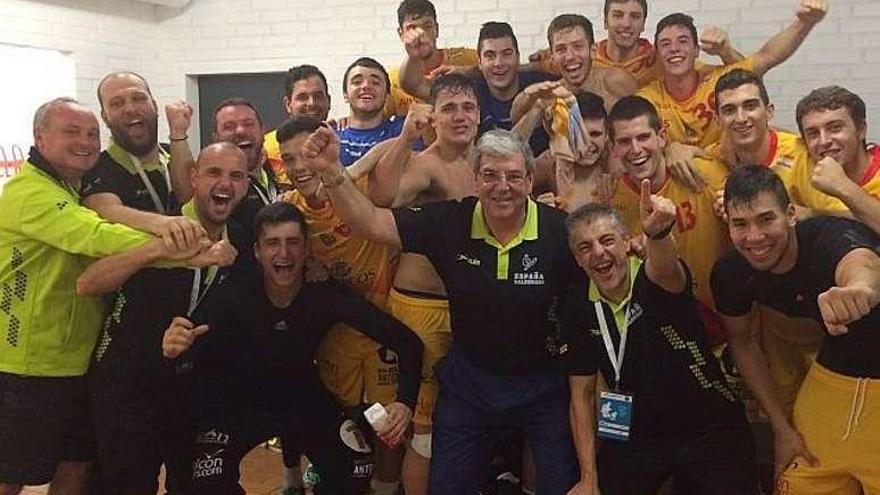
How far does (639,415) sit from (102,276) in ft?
6.77

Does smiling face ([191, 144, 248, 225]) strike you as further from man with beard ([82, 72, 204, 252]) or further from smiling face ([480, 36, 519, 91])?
smiling face ([480, 36, 519, 91])

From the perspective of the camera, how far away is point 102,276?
3252mm

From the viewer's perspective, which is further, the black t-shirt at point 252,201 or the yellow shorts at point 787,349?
the black t-shirt at point 252,201

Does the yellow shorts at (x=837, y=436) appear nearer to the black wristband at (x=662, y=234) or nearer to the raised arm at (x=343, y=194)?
the black wristband at (x=662, y=234)

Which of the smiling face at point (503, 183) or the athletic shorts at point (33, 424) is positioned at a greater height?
the smiling face at point (503, 183)

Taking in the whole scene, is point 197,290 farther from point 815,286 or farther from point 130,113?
point 815,286

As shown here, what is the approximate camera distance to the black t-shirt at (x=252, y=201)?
3.82 metres

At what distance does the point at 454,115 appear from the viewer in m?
3.72

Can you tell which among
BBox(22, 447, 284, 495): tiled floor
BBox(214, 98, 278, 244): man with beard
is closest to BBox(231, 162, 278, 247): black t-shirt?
BBox(214, 98, 278, 244): man with beard

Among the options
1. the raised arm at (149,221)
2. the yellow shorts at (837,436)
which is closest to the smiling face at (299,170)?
the raised arm at (149,221)

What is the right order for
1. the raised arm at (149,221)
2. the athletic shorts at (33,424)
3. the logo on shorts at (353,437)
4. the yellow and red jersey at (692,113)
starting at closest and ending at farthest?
the raised arm at (149,221) < the athletic shorts at (33,424) < the logo on shorts at (353,437) < the yellow and red jersey at (692,113)

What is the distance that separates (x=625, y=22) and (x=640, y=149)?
140 centimetres

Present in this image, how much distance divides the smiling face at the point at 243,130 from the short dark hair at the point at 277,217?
652mm

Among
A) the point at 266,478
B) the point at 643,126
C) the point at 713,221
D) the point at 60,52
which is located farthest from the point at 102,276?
the point at 60,52
